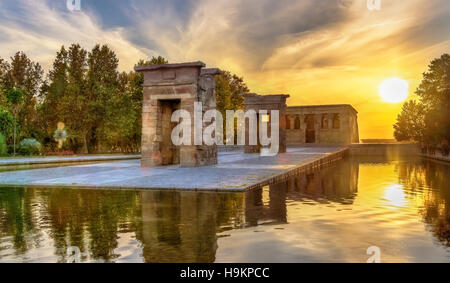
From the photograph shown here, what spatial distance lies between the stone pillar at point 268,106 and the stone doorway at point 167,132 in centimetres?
1587

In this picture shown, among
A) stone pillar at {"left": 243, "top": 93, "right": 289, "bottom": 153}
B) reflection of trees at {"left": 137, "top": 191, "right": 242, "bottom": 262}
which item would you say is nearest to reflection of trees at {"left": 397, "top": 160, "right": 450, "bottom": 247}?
reflection of trees at {"left": 137, "top": 191, "right": 242, "bottom": 262}

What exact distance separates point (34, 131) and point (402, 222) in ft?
134

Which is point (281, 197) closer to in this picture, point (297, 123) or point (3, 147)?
point (3, 147)

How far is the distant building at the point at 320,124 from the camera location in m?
59.1

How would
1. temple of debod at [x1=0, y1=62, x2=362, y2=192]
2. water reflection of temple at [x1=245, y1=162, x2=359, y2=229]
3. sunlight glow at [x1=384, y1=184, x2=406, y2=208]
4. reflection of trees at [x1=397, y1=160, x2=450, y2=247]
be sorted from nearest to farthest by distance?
reflection of trees at [x1=397, y1=160, x2=450, y2=247]
water reflection of temple at [x1=245, y1=162, x2=359, y2=229]
sunlight glow at [x1=384, y1=184, x2=406, y2=208]
temple of debod at [x1=0, y1=62, x2=362, y2=192]

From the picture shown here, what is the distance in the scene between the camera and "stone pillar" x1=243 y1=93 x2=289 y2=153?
35.3 meters

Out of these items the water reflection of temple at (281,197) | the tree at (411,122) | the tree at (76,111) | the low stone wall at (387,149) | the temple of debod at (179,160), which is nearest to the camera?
the water reflection of temple at (281,197)

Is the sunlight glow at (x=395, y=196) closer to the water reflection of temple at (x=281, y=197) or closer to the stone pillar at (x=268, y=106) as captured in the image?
the water reflection of temple at (x=281, y=197)

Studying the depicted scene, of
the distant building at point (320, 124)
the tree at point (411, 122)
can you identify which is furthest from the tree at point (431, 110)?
the distant building at point (320, 124)

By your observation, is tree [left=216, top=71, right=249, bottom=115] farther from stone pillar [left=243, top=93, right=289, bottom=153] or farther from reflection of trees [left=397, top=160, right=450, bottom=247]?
reflection of trees [left=397, top=160, right=450, bottom=247]

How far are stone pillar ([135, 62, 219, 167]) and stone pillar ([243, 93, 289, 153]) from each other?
16.0 meters

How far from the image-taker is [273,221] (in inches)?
270
